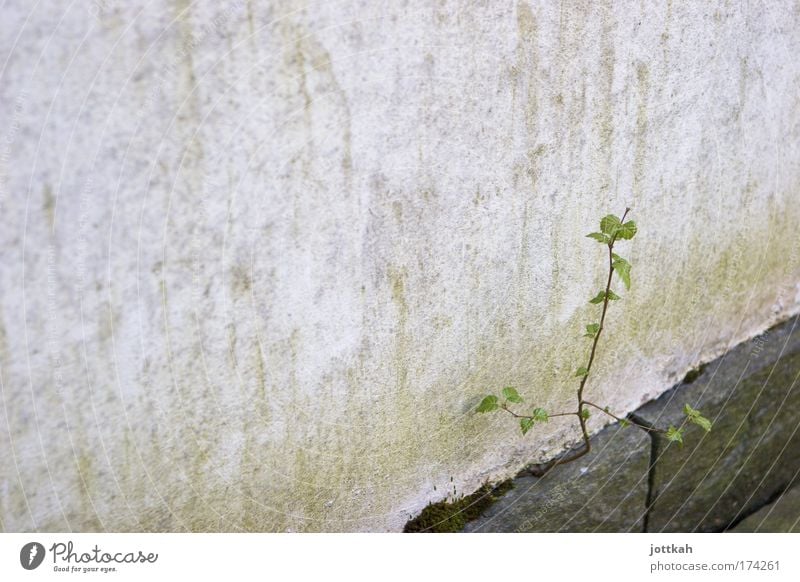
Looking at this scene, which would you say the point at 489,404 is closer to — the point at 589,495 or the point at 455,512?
the point at 455,512

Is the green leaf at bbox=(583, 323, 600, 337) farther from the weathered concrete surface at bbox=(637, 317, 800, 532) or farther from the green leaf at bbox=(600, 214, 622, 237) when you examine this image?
the weathered concrete surface at bbox=(637, 317, 800, 532)

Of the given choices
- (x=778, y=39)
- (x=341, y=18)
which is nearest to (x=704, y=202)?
(x=778, y=39)

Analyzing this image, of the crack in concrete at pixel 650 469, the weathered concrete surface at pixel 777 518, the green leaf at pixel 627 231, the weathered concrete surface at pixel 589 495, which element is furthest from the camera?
the weathered concrete surface at pixel 777 518

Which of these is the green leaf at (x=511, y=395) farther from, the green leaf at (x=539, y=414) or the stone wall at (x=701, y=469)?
the stone wall at (x=701, y=469)

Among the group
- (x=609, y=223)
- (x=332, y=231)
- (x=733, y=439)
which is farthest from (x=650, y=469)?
(x=332, y=231)

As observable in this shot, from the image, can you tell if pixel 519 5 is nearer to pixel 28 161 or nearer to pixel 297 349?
pixel 297 349

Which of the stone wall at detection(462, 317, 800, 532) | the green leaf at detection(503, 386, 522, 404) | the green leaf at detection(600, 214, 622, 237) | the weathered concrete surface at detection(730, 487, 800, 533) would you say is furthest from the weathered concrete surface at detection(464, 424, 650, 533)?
the green leaf at detection(600, 214, 622, 237)

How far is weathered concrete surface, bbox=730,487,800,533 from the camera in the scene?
2143mm

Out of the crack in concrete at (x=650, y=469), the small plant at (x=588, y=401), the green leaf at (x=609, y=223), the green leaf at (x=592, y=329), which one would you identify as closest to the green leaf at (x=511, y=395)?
the small plant at (x=588, y=401)

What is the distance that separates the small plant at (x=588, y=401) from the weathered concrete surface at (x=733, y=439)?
97 millimetres

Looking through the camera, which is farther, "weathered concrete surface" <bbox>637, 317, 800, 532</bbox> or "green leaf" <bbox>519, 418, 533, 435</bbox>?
"weathered concrete surface" <bbox>637, 317, 800, 532</bbox>

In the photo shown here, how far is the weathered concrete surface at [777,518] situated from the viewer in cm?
214

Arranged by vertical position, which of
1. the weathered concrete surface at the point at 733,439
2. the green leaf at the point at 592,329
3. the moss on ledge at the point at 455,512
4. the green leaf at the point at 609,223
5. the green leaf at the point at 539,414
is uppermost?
the green leaf at the point at 609,223

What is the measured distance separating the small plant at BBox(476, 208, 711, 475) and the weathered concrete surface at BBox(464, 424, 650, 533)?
33mm
